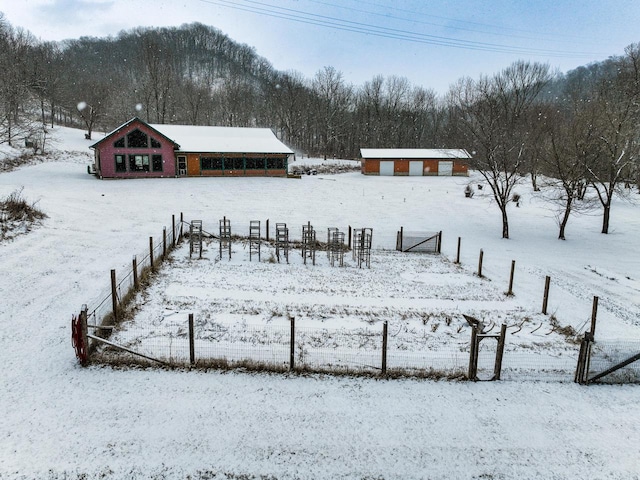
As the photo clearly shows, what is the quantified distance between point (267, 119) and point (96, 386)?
87.4 metres

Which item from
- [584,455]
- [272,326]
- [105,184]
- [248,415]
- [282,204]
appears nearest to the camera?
[584,455]

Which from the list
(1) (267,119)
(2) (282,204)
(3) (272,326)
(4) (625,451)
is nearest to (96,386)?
(3) (272,326)

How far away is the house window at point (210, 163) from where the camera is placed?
44197mm

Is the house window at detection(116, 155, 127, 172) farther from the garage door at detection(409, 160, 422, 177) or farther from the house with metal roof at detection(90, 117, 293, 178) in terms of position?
the garage door at detection(409, 160, 422, 177)

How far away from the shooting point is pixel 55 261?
50.4 feet

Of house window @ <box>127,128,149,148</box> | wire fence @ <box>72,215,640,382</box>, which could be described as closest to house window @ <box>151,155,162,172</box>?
house window @ <box>127,128,149,148</box>

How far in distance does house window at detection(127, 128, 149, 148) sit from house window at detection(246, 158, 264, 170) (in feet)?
34.4

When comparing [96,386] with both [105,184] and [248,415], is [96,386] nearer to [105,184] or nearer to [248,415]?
[248,415]

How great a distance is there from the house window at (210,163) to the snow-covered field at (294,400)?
87.4ft

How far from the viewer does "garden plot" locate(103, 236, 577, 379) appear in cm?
930

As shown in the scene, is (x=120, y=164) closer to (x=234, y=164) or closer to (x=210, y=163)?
(x=210, y=163)

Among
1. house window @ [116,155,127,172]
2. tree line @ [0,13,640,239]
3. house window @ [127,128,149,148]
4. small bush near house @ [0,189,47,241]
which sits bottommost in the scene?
small bush near house @ [0,189,47,241]

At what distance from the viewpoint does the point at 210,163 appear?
44562 millimetres

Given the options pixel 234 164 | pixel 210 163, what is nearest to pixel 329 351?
pixel 210 163
